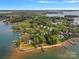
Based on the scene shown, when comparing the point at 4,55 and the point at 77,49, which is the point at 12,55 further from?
the point at 77,49

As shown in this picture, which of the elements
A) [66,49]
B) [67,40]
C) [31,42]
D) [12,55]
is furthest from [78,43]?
[12,55]

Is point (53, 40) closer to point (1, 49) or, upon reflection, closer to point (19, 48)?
point (19, 48)

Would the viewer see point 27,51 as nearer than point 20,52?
No

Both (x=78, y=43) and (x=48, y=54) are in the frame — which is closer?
(x=48, y=54)

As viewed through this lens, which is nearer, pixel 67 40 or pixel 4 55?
pixel 4 55

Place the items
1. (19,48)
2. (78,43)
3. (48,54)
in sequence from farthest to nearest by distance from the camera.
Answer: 1. (78,43)
2. (19,48)
3. (48,54)

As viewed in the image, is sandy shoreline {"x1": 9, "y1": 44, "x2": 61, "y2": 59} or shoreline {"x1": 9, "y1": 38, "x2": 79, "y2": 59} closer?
sandy shoreline {"x1": 9, "y1": 44, "x2": 61, "y2": 59}

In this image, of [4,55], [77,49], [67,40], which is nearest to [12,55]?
[4,55]

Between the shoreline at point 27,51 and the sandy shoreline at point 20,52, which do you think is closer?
the sandy shoreline at point 20,52

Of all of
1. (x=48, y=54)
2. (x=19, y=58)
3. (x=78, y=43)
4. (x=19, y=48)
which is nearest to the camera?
(x=19, y=58)
